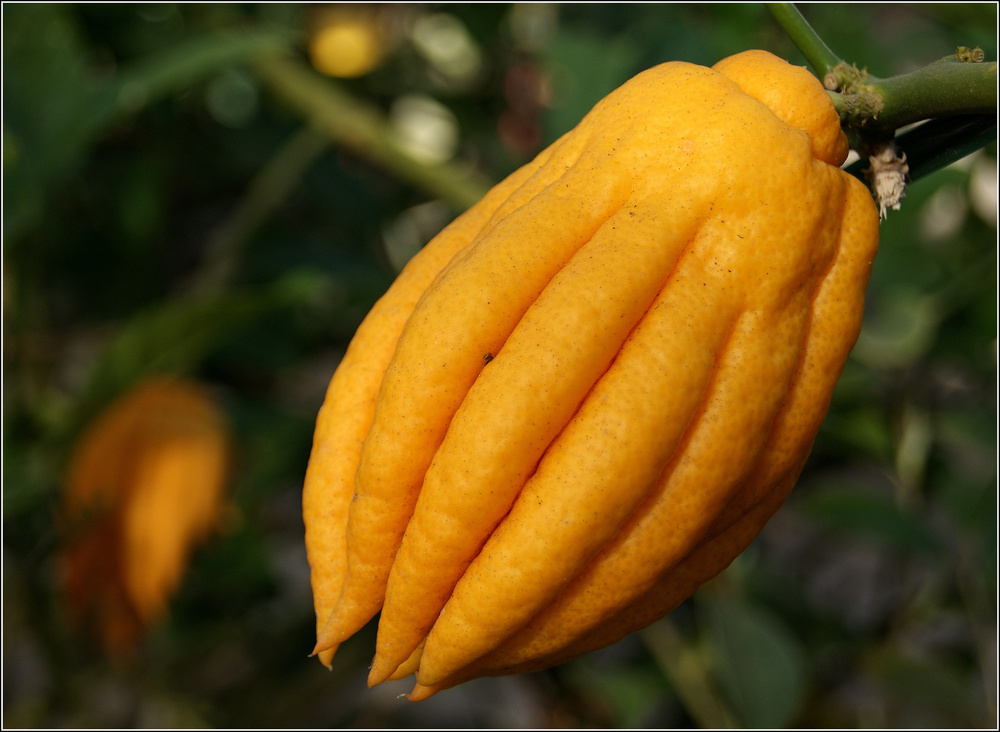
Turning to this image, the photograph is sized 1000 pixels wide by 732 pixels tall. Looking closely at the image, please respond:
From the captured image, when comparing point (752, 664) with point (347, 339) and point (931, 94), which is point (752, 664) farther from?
point (347, 339)

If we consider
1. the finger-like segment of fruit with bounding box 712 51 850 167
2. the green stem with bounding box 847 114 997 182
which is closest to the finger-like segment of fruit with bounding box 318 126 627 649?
the finger-like segment of fruit with bounding box 712 51 850 167

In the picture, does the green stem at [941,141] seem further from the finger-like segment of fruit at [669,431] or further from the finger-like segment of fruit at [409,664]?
the finger-like segment of fruit at [409,664]

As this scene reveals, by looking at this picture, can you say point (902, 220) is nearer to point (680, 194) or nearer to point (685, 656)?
point (685, 656)

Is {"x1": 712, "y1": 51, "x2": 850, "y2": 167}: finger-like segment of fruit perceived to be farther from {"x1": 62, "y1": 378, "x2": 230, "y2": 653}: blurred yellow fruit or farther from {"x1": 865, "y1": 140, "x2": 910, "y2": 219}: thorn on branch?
{"x1": 62, "y1": 378, "x2": 230, "y2": 653}: blurred yellow fruit

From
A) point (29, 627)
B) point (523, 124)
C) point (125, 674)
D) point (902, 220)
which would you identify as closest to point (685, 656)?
point (902, 220)

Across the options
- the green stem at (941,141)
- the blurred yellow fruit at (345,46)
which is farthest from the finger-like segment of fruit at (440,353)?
the blurred yellow fruit at (345,46)
